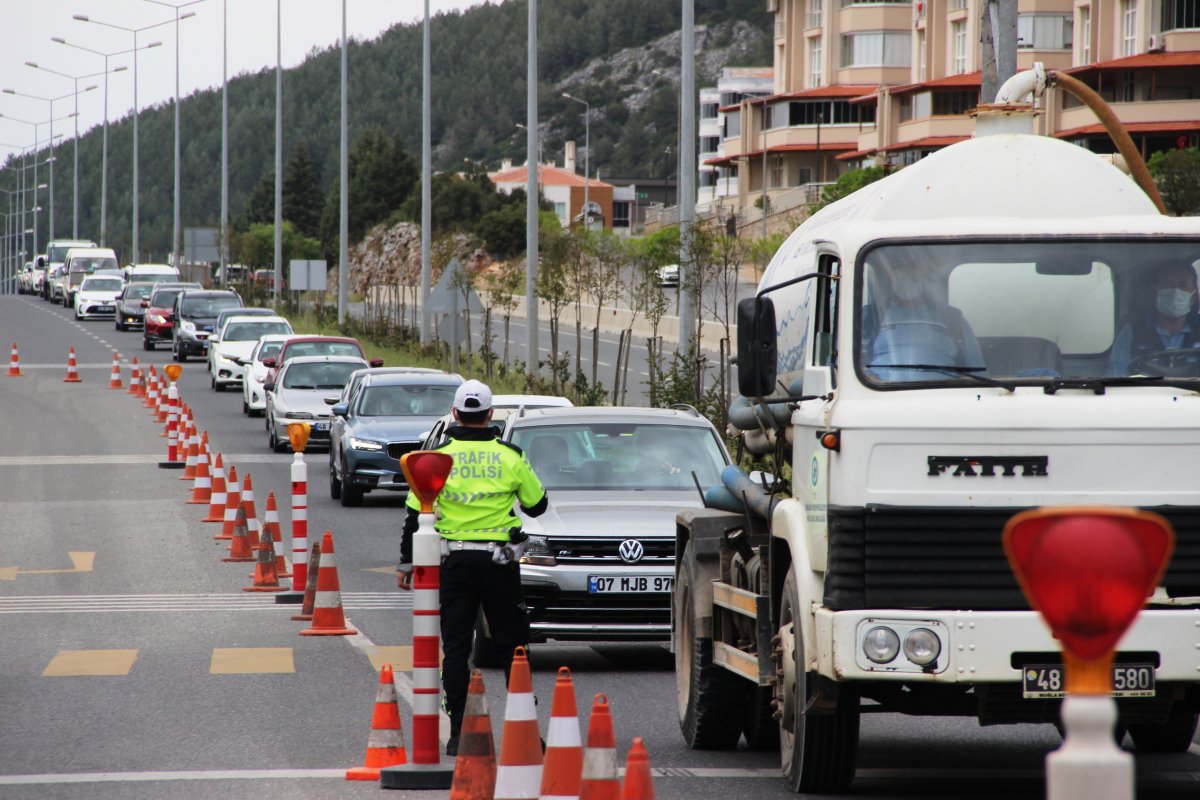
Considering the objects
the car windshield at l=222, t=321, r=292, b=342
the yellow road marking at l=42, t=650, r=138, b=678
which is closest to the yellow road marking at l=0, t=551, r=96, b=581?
the yellow road marking at l=42, t=650, r=138, b=678

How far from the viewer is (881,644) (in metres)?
8.09

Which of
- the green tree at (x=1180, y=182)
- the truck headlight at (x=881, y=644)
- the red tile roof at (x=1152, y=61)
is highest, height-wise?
the red tile roof at (x=1152, y=61)

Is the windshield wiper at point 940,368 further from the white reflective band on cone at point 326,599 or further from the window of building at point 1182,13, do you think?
the window of building at point 1182,13

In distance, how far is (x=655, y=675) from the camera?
13.2m

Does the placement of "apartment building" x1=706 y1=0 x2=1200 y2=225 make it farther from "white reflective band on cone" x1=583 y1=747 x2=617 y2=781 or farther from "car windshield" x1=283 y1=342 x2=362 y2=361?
"white reflective band on cone" x1=583 y1=747 x2=617 y2=781

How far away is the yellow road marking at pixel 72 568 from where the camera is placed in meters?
19.0

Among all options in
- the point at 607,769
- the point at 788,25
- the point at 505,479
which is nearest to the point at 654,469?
the point at 505,479

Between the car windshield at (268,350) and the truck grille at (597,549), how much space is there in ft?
91.5

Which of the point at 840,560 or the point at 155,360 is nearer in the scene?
the point at 840,560

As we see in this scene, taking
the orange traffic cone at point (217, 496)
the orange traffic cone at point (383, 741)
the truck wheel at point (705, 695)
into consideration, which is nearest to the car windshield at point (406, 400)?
the orange traffic cone at point (217, 496)

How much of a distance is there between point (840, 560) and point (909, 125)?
9230cm

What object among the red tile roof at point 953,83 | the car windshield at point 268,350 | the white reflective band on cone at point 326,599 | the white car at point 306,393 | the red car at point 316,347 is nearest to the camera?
the white reflective band on cone at point 326,599

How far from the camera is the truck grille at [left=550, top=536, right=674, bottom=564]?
1322cm

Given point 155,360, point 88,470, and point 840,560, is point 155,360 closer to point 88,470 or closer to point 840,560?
point 88,470
